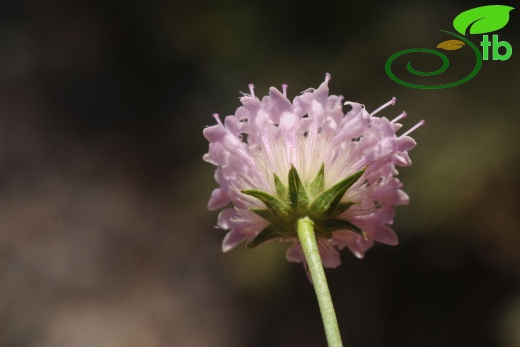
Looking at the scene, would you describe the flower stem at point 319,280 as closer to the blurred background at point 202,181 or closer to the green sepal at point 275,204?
the green sepal at point 275,204

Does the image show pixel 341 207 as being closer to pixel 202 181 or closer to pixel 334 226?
pixel 334 226

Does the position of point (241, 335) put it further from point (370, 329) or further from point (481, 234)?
point (481, 234)

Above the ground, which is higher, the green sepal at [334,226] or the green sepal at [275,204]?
the green sepal at [275,204]

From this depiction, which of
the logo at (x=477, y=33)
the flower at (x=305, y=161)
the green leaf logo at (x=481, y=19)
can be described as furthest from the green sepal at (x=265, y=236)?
the green leaf logo at (x=481, y=19)

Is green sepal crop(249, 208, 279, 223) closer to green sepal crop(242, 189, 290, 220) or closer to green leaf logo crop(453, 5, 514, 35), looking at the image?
green sepal crop(242, 189, 290, 220)

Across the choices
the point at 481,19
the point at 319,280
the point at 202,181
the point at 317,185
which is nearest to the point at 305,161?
the point at 317,185

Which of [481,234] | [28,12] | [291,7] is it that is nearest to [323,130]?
[481,234]
